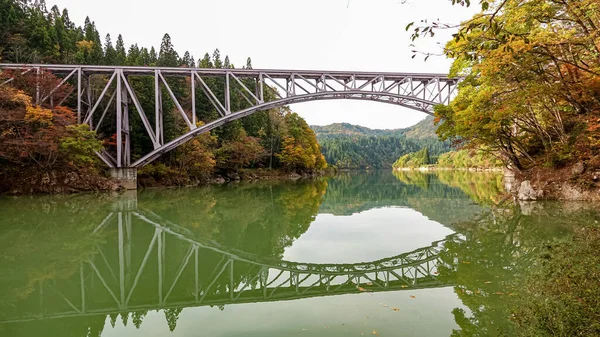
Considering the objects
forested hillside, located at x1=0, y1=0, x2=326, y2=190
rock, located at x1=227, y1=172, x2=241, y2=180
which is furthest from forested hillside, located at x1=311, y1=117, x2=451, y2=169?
rock, located at x1=227, y1=172, x2=241, y2=180

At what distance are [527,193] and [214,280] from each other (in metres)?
13.4

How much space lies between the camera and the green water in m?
3.62

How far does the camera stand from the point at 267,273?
18.4ft

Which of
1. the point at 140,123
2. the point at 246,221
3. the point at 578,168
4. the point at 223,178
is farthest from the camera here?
the point at 223,178

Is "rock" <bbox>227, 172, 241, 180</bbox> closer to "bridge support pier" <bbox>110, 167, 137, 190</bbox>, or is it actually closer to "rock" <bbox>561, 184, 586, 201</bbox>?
"bridge support pier" <bbox>110, 167, 137, 190</bbox>

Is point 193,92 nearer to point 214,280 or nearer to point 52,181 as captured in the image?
point 52,181

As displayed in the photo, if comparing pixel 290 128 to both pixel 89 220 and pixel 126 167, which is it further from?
pixel 89 220

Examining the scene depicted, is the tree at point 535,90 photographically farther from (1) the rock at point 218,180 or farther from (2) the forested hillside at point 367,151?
(2) the forested hillside at point 367,151

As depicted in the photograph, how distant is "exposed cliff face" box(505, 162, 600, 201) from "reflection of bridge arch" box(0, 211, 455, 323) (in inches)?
347

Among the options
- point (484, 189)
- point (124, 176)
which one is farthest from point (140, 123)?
point (484, 189)

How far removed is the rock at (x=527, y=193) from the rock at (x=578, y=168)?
133 centimetres

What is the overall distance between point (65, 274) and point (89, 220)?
18.4 ft

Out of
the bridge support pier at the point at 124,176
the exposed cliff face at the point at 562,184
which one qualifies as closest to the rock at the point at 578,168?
the exposed cliff face at the point at 562,184

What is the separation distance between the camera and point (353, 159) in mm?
119688
